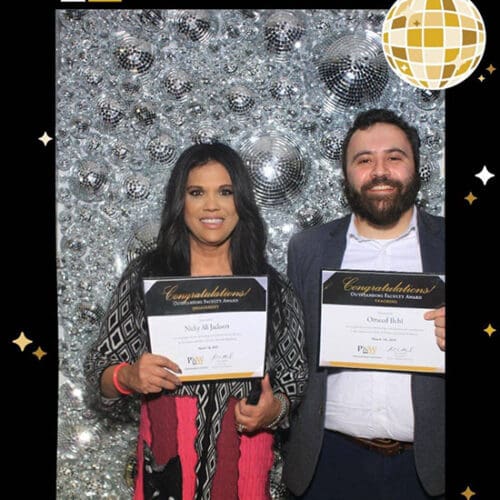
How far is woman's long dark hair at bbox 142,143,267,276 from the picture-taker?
1970 millimetres

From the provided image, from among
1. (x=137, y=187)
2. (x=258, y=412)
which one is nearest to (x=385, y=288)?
(x=258, y=412)

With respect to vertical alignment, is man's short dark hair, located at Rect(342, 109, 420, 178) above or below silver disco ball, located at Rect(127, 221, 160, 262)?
above

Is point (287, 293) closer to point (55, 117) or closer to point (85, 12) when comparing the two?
point (55, 117)

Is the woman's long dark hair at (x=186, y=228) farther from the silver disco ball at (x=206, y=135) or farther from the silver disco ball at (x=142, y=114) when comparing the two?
the silver disco ball at (x=142, y=114)

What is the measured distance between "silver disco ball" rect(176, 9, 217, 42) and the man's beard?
1.93 ft

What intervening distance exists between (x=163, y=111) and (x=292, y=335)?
72cm

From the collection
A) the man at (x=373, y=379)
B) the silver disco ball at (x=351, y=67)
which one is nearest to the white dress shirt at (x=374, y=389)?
the man at (x=373, y=379)

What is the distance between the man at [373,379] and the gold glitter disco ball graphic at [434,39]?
158 mm

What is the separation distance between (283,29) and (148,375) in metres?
A: 1.03

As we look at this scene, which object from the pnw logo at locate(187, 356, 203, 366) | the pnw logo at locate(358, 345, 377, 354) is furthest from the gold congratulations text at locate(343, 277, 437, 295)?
the pnw logo at locate(187, 356, 203, 366)

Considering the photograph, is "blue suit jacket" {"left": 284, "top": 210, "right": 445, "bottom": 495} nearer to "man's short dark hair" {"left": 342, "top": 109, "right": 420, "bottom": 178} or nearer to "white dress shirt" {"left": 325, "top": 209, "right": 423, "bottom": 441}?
"white dress shirt" {"left": 325, "top": 209, "right": 423, "bottom": 441}

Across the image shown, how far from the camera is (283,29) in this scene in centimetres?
201

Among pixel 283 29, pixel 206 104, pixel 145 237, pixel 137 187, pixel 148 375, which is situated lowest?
pixel 148 375

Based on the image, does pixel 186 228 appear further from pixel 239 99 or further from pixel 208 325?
pixel 239 99
